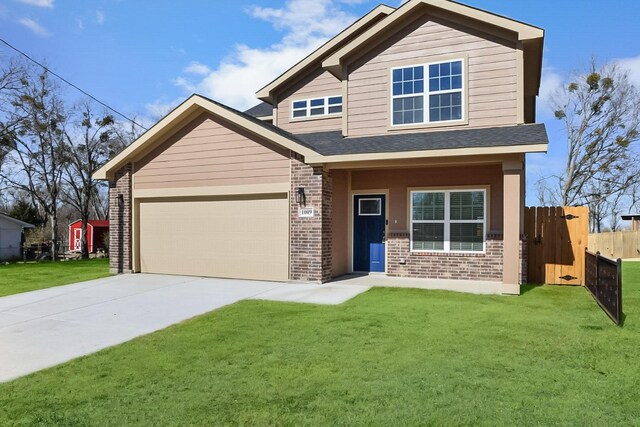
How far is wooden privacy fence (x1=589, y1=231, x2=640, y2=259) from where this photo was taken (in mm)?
23016

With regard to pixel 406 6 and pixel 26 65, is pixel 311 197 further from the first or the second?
pixel 26 65

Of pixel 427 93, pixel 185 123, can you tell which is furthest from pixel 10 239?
pixel 427 93

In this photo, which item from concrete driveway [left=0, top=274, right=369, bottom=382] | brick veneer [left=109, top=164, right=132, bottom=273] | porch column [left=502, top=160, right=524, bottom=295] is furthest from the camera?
brick veneer [left=109, top=164, right=132, bottom=273]

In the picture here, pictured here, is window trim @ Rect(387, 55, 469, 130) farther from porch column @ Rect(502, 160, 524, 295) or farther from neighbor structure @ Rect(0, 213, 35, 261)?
neighbor structure @ Rect(0, 213, 35, 261)

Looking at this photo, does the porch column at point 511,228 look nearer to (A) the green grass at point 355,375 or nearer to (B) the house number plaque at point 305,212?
(A) the green grass at point 355,375

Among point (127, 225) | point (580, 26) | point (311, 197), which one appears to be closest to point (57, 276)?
point (127, 225)

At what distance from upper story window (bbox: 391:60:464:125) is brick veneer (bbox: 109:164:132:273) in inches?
311

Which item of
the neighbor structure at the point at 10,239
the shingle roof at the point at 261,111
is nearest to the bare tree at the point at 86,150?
the neighbor structure at the point at 10,239

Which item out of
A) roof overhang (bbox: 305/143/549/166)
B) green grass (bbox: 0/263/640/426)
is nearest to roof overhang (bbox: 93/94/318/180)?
roof overhang (bbox: 305/143/549/166)

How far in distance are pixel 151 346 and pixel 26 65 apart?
2690cm

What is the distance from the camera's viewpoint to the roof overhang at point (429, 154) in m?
8.72

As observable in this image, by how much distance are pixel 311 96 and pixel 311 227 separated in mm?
5458

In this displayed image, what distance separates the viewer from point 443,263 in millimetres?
11188

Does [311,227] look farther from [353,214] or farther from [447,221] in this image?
[447,221]
